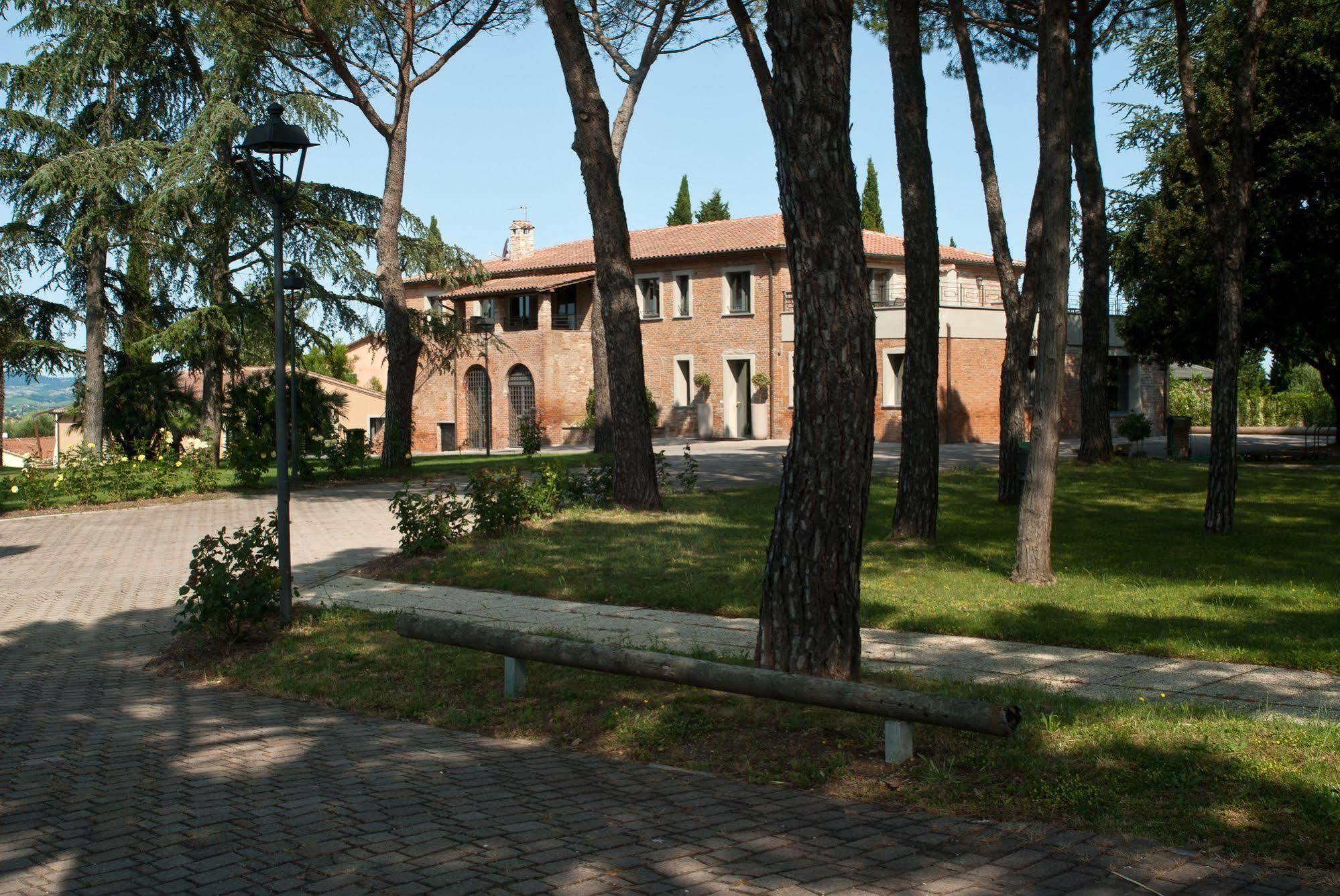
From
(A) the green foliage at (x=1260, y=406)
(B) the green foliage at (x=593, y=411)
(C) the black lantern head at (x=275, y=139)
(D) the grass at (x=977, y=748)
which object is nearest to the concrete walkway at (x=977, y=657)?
(D) the grass at (x=977, y=748)

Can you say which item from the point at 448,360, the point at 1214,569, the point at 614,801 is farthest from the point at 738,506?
the point at 448,360

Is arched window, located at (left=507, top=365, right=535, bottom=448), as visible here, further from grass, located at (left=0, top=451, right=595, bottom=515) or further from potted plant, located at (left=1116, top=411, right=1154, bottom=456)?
potted plant, located at (left=1116, top=411, right=1154, bottom=456)

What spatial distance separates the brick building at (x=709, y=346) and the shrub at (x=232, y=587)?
28.1 metres

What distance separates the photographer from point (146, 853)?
4.43 meters

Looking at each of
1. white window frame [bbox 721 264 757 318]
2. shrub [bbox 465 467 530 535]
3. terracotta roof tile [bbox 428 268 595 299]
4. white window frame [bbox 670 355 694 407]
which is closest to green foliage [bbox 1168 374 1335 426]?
white window frame [bbox 721 264 757 318]

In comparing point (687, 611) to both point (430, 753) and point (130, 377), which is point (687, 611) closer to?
point (430, 753)

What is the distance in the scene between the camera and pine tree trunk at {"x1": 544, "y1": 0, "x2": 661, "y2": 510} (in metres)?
15.5

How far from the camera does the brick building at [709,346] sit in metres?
38.2

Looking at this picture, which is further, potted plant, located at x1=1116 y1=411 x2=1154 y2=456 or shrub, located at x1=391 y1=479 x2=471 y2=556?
potted plant, located at x1=1116 y1=411 x2=1154 y2=456

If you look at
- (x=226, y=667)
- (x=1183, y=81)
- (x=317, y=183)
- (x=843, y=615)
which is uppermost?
(x=317, y=183)

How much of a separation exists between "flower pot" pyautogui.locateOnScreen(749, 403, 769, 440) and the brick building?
46 millimetres

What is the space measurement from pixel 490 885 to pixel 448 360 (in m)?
25.7

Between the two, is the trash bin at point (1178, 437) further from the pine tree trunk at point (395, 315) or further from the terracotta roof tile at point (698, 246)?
the pine tree trunk at point (395, 315)

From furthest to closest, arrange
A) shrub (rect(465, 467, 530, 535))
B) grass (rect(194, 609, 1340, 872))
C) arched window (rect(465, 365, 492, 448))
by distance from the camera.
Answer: arched window (rect(465, 365, 492, 448)) → shrub (rect(465, 467, 530, 535)) → grass (rect(194, 609, 1340, 872))
